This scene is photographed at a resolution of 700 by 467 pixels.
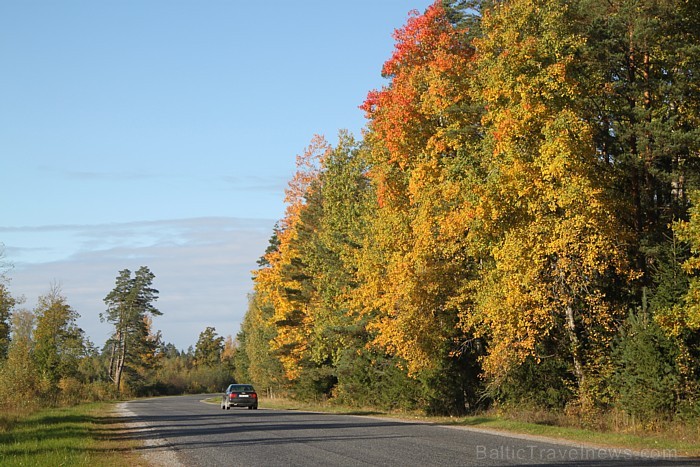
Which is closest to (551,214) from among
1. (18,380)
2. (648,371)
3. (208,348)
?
(648,371)

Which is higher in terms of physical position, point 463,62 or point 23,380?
point 463,62

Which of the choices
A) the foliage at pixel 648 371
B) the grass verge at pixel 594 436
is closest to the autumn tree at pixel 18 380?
the grass verge at pixel 594 436

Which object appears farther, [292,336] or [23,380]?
[292,336]

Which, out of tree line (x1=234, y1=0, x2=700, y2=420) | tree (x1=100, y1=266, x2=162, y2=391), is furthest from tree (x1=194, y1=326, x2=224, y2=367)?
tree line (x1=234, y1=0, x2=700, y2=420)

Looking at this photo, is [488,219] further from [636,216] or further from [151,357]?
[151,357]

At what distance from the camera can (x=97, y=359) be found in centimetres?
12988

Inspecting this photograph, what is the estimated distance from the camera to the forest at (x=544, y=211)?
24594mm

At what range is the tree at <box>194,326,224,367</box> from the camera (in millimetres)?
162750

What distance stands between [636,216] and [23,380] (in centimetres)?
4011

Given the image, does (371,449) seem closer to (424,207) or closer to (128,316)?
(424,207)

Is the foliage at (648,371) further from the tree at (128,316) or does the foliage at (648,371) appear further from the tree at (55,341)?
the tree at (128,316)

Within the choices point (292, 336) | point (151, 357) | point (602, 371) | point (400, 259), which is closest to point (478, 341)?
point (400, 259)

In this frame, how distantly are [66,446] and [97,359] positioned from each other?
11654cm

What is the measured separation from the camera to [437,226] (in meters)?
32.0
